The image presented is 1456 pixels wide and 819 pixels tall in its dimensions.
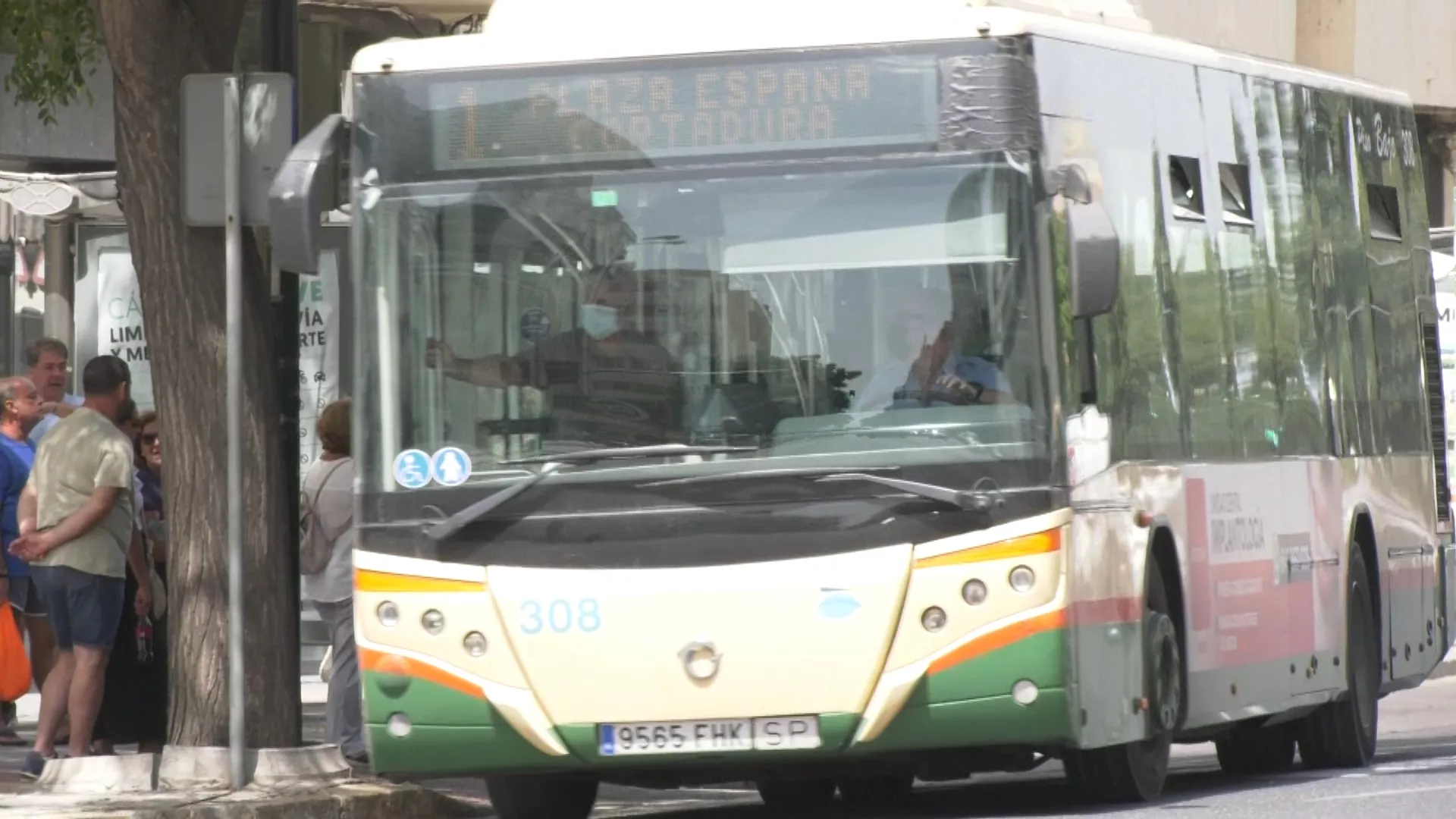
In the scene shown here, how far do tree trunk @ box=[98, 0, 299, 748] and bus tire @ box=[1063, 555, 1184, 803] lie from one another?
3.19 meters

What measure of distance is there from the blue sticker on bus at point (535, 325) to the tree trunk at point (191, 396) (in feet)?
7.43

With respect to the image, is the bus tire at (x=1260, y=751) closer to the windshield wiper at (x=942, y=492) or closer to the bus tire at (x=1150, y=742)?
the bus tire at (x=1150, y=742)

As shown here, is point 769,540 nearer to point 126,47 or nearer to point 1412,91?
point 126,47

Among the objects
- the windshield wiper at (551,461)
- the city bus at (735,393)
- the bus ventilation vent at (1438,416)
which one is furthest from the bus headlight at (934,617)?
the bus ventilation vent at (1438,416)

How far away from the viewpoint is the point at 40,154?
21375 mm

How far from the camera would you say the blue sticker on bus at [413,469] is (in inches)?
414

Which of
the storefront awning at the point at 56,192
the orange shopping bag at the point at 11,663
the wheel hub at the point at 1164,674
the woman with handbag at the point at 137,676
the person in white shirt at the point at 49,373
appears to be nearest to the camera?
the wheel hub at the point at 1164,674

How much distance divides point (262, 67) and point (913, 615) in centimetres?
391

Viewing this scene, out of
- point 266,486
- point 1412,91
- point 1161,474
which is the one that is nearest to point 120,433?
point 266,486

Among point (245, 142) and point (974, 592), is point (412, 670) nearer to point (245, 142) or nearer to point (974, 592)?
point (974, 592)

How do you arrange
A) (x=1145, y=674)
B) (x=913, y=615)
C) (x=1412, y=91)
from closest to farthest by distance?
1. (x=913, y=615)
2. (x=1145, y=674)
3. (x=1412, y=91)

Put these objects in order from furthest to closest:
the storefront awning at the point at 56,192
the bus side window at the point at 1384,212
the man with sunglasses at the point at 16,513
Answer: the storefront awning at the point at 56,192 < the bus side window at the point at 1384,212 < the man with sunglasses at the point at 16,513

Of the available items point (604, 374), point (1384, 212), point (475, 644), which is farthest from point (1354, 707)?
point (475, 644)

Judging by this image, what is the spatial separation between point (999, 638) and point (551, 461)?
154cm
